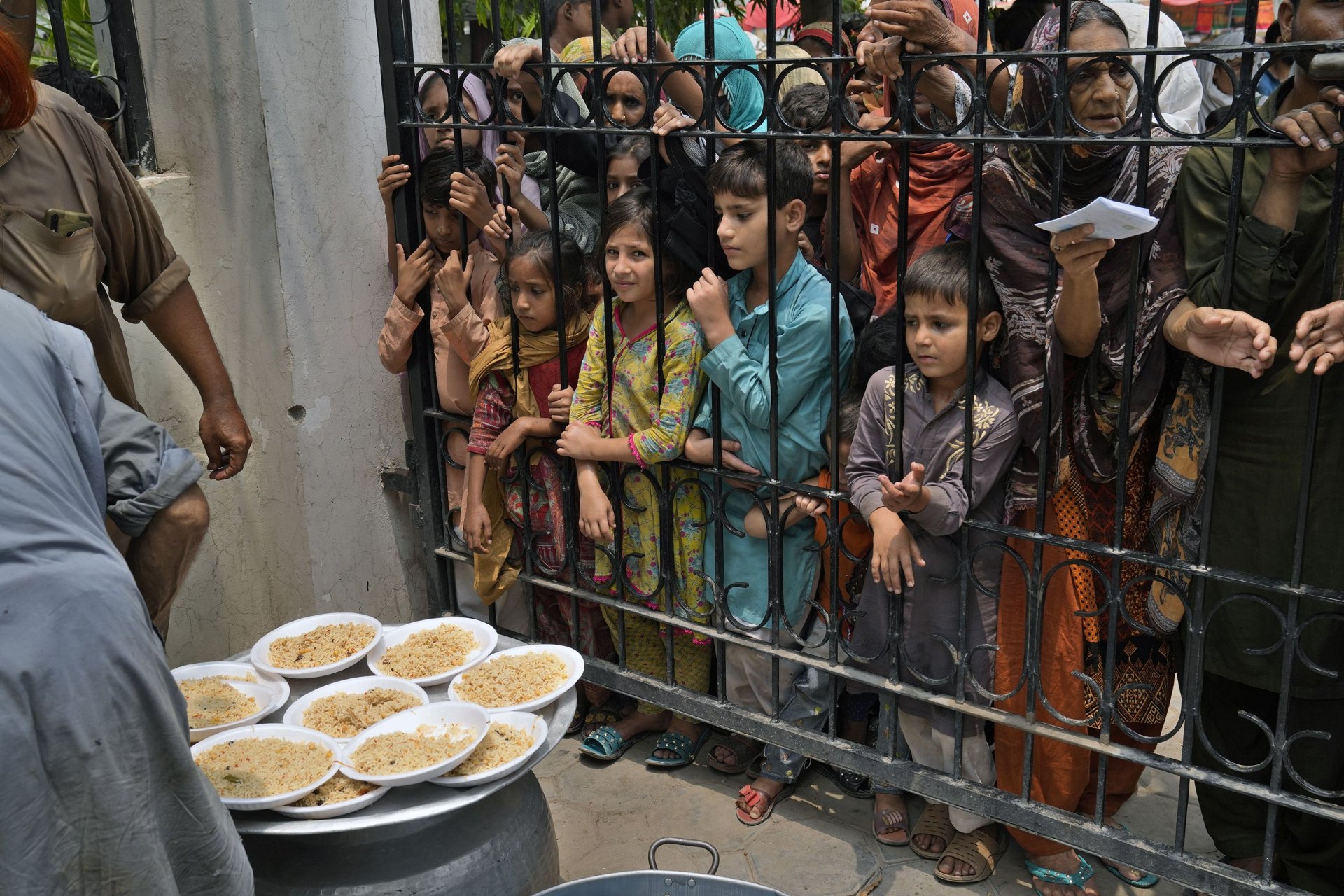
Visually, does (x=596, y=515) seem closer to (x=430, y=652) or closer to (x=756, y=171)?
(x=430, y=652)

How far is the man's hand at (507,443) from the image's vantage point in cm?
341

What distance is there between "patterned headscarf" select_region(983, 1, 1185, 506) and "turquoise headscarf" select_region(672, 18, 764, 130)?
840mm

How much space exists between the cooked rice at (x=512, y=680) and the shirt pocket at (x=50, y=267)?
1205 millimetres

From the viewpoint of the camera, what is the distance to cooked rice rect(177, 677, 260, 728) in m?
2.47

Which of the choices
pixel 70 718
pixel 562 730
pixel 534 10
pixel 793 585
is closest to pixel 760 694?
pixel 793 585

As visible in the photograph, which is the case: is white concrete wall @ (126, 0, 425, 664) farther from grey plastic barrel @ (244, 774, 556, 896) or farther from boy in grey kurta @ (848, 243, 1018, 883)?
boy in grey kurta @ (848, 243, 1018, 883)

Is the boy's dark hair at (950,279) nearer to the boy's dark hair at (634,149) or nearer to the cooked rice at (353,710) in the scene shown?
the boy's dark hair at (634,149)

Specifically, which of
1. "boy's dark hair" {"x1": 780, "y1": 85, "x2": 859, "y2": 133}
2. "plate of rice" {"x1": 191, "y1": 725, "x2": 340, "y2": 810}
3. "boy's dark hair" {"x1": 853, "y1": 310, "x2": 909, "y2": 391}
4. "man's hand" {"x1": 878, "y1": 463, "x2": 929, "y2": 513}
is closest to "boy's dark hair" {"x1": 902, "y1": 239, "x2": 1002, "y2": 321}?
"boy's dark hair" {"x1": 853, "y1": 310, "x2": 909, "y2": 391}

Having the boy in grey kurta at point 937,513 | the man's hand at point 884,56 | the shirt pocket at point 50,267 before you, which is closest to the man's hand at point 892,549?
the boy in grey kurta at point 937,513

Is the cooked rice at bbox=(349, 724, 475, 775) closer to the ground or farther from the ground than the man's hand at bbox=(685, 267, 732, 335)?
closer to the ground

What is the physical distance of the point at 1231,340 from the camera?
224 cm

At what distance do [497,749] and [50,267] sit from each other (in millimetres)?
1441

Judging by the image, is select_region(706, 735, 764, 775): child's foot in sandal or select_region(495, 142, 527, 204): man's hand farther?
select_region(706, 735, 764, 775): child's foot in sandal

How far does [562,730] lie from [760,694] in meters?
0.95
